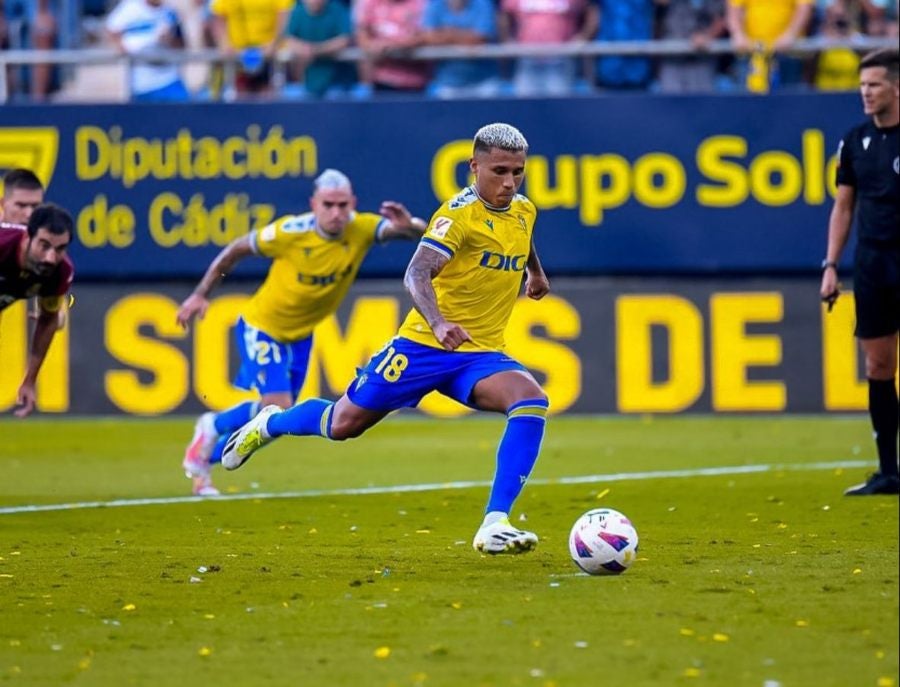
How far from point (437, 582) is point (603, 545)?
2.38ft

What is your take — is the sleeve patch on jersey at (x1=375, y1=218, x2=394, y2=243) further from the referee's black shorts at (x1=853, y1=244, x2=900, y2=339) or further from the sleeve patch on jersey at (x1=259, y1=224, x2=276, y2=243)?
Result: the referee's black shorts at (x1=853, y1=244, x2=900, y2=339)

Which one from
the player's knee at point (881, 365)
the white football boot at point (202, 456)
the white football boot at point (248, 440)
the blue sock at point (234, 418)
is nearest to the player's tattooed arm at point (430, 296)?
the white football boot at point (248, 440)

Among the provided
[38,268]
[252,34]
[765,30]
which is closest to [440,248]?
[38,268]

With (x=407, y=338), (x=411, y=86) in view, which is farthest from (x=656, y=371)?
(x=407, y=338)

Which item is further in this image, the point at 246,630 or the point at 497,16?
the point at 497,16

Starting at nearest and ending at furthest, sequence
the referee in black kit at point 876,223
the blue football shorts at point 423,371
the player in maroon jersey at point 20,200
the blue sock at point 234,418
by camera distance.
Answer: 1. the blue football shorts at point 423,371
2. the referee in black kit at point 876,223
3. the player in maroon jersey at point 20,200
4. the blue sock at point 234,418

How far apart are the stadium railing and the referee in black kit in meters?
6.42

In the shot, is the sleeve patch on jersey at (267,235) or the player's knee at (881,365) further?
the sleeve patch on jersey at (267,235)

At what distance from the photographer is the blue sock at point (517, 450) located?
26.5 feet

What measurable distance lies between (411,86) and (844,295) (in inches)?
189

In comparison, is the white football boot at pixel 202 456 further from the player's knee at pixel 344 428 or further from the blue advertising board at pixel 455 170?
the blue advertising board at pixel 455 170

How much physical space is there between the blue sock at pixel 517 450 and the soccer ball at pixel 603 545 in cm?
51

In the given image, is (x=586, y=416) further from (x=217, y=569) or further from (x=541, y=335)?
(x=217, y=569)

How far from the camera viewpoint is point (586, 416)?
57.8 feet
